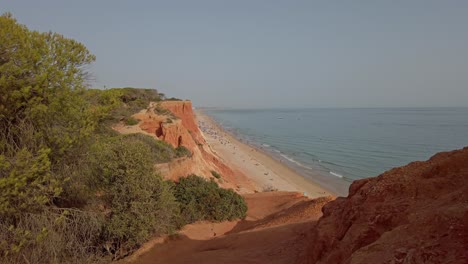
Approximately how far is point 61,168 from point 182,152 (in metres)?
16.0

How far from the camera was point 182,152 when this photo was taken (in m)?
25.5

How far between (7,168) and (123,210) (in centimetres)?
471

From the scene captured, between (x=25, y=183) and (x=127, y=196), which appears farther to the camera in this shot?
(x=127, y=196)

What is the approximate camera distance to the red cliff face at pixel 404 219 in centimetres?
455

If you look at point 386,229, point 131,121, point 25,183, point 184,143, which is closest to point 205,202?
point 25,183

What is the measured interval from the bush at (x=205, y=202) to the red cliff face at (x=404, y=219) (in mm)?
9584

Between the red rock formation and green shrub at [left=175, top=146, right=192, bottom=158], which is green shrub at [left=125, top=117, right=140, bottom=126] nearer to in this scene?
green shrub at [left=175, top=146, right=192, bottom=158]

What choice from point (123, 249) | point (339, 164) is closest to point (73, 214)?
point (123, 249)

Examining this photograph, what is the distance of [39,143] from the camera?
29.5ft

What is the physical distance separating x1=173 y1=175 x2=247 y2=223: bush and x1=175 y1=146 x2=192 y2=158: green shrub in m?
4.65

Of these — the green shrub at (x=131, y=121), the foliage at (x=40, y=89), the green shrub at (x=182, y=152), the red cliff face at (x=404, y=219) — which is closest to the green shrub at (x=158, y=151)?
the green shrub at (x=182, y=152)

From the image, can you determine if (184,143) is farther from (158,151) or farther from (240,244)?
(240,244)

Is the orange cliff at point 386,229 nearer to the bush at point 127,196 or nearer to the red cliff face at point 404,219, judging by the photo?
the red cliff face at point 404,219

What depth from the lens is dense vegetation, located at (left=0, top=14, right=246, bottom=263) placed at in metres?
8.20
